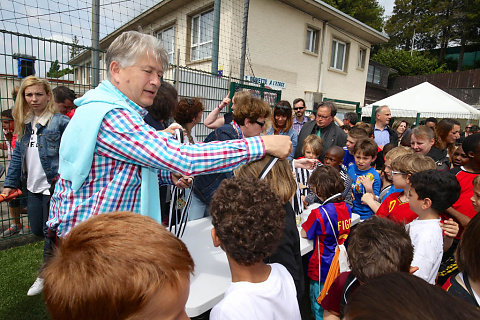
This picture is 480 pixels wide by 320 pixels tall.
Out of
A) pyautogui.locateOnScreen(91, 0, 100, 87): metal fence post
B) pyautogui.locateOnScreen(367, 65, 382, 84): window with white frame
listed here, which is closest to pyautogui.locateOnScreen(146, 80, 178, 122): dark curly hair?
pyautogui.locateOnScreen(91, 0, 100, 87): metal fence post

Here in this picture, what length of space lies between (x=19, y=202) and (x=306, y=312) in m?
3.85

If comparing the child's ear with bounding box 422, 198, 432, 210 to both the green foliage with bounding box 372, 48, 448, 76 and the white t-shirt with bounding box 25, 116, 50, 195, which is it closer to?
the white t-shirt with bounding box 25, 116, 50, 195

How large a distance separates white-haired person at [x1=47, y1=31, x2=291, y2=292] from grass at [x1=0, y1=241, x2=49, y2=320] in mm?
1795

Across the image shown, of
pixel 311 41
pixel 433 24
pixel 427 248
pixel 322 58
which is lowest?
pixel 427 248

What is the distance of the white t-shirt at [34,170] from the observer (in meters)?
3.04

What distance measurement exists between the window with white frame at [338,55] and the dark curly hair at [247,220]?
14303 millimetres

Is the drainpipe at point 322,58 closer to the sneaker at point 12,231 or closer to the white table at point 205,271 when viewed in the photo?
the white table at point 205,271

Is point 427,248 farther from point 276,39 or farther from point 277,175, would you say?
point 276,39

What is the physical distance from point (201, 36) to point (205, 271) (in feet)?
35.4

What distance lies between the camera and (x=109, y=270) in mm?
612

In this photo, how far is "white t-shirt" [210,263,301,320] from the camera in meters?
1.05

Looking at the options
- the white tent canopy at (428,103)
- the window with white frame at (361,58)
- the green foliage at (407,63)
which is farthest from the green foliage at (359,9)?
the white tent canopy at (428,103)

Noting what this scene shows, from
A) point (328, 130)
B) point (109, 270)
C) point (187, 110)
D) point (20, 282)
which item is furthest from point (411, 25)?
point (109, 270)

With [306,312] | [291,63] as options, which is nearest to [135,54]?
[306,312]
